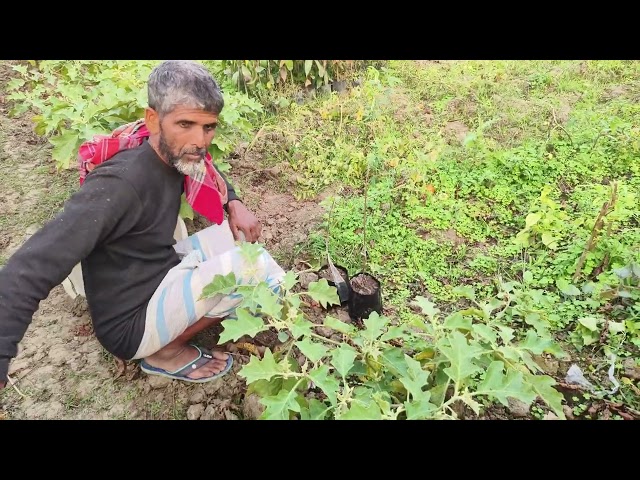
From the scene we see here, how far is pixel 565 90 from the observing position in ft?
15.9

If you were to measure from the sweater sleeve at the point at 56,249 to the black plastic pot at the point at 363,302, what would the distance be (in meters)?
1.36

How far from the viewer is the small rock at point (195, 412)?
244 cm

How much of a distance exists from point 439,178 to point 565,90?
1959 millimetres

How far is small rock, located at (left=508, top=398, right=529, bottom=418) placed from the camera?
2.47 meters

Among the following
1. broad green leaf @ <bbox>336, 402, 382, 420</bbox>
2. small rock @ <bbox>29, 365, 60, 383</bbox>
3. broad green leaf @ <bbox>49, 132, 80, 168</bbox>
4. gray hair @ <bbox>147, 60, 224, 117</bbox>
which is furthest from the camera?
broad green leaf @ <bbox>49, 132, 80, 168</bbox>

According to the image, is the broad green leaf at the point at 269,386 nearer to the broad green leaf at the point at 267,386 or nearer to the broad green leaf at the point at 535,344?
the broad green leaf at the point at 267,386

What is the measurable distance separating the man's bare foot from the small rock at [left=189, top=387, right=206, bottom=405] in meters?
0.07

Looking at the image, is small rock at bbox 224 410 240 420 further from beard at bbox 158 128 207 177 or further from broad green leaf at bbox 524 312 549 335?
broad green leaf at bbox 524 312 549 335

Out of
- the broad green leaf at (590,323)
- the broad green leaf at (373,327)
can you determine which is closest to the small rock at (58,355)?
the broad green leaf at (373,327)

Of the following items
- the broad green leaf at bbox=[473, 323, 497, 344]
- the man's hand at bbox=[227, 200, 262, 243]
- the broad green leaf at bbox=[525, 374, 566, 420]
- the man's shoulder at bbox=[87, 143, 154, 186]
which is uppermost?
the man's shoulder at bbox=[87, 143, 154, 186]

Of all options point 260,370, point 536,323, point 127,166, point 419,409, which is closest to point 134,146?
point 127,166

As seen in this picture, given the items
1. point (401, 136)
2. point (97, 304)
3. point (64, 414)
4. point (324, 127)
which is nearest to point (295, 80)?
point (324, 127)

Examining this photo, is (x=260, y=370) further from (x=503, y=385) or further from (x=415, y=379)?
(x=503, y=385)

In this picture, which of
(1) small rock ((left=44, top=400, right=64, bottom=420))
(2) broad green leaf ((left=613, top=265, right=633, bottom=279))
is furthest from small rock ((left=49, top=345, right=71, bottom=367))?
(2) broad green leaf ((left=613, top=265, right=633, bottom=279))
